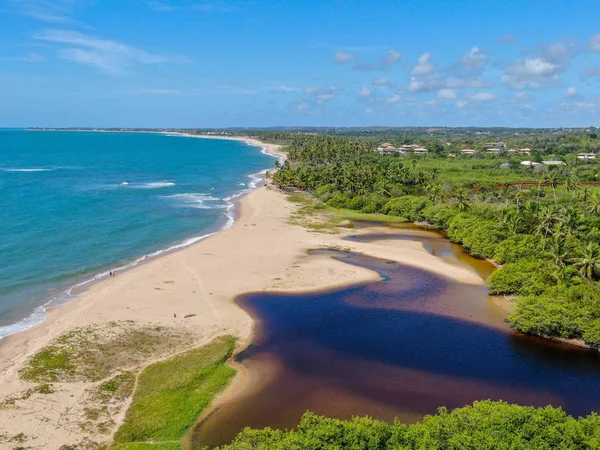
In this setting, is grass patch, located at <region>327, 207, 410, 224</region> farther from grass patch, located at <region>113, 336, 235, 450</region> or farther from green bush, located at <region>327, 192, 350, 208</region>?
grass patch, located at <region>113, 336, 235, 450</region>

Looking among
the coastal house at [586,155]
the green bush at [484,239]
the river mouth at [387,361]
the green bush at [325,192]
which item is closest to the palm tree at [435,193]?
the green bush at [325,192]

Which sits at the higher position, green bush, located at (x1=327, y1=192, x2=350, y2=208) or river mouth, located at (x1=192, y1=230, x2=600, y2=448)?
green bush, located at (x1=327, y1=192, x2=350, y2=208)

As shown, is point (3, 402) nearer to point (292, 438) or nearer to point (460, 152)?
point (292, 438)

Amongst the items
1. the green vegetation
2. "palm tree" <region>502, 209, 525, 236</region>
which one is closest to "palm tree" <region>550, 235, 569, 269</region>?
"palm tree" <region>502, 209, 525, 236</region>

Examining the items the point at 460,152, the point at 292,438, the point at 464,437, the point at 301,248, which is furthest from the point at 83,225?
the point at 460,152

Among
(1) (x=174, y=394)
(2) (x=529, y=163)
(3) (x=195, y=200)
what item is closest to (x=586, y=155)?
(2) (x=529, y=163)

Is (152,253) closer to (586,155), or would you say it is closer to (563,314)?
(563,314)

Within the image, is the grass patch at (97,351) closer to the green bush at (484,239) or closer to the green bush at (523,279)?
the green bush at (523,279)
